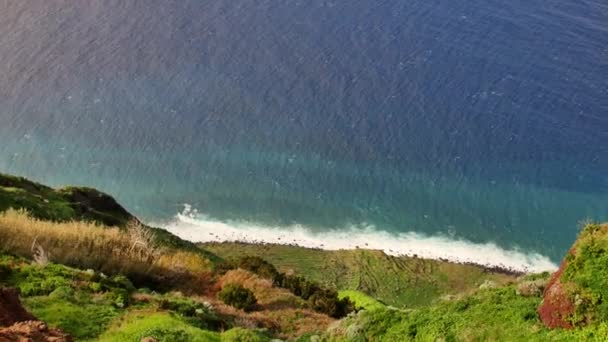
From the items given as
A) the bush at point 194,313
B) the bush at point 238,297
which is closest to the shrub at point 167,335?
the bush at point 194,313

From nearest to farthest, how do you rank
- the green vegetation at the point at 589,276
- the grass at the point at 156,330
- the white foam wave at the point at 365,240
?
the green vegetation at the point at 589,276
the grass at the point at 156,330
the white foam wave at the point at 365,240

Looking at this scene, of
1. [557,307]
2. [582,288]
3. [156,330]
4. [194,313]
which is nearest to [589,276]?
[582,288]

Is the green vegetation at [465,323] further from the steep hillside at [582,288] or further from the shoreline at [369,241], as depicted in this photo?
the shoreline at [369,241]

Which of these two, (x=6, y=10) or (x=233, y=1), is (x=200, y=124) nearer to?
(x=233, y=1)

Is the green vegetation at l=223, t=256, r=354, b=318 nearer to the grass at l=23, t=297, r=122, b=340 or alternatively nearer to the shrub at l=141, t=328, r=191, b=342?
the shrub at l=141, t=328, r=191, b=342

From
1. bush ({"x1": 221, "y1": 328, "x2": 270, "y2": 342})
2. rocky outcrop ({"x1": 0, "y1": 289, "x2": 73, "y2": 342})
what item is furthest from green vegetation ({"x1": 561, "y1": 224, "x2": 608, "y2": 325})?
rocky outcrop ({"x1": 0, "y1": 289, "x2": 73, "y2": 342})

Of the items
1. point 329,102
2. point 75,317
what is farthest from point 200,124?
point 75,317
